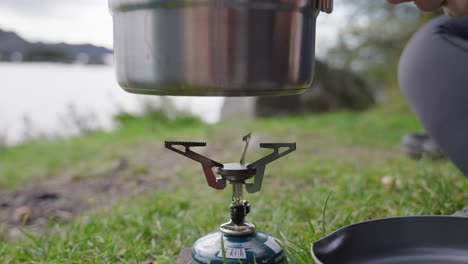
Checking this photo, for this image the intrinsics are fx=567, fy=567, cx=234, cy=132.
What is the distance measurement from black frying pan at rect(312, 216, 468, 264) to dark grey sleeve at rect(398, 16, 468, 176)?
26.2 inches

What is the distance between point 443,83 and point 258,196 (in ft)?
3.28

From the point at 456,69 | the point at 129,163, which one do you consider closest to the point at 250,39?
the point at 456,69

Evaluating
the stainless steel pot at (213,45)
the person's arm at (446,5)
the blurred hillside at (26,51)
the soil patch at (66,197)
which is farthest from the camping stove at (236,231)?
the blurred hillside at (26,51)

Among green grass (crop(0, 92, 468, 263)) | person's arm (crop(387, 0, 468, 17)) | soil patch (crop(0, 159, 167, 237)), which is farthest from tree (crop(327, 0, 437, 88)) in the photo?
person's arm (crop(387, 0, 468, 17))

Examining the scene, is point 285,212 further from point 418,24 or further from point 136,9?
point 418,24

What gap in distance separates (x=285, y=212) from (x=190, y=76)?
1344mm

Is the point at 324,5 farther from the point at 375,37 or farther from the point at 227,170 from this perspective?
the point at 375,37

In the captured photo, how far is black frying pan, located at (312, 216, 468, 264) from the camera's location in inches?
55.4

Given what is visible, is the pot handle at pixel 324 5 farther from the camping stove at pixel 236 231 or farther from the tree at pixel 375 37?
the tree at pixel 375 37

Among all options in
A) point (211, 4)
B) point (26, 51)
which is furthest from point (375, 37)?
point (211, 4)

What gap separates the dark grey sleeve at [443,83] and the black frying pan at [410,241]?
2.18 feet

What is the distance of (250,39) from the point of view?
1.08 m

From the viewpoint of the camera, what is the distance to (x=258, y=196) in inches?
106

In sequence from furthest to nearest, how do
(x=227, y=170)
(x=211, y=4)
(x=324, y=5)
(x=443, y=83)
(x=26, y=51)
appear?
(x=26, y=51) → (x=443, y=83) → (x=227, y=170) → (x=324, y=5) → (x=211, y=4)
